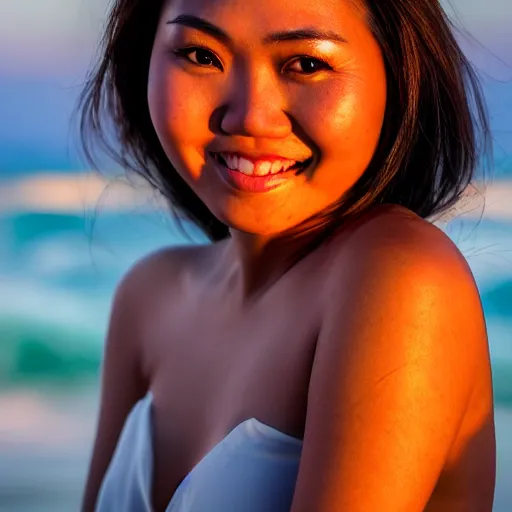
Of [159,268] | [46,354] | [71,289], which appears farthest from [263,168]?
[71,289]

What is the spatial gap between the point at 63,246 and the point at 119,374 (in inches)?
210

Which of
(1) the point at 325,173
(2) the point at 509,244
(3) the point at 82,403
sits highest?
(1) the point at 325,173

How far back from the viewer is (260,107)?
132 centimetres

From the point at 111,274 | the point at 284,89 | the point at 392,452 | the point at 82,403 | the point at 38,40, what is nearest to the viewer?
the point at 392,452

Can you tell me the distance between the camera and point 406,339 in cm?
121

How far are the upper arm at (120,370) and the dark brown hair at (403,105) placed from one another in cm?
25

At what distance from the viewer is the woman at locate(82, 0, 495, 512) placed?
1.22m

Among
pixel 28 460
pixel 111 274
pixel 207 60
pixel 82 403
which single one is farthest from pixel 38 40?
pixel 207 60

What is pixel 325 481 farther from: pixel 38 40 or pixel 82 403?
pixel 38 40

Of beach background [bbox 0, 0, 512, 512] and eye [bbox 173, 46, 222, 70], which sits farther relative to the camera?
beach background [bbox 0, 0, 512, 512]

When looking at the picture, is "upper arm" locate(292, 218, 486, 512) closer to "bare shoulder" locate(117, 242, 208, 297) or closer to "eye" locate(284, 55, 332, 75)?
"eye" locate(284, 55, 332, 75)

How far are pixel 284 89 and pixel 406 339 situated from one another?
0.34 meters

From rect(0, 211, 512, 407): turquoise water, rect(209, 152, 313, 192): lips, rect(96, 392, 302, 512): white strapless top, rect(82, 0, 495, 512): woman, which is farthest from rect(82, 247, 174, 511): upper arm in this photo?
rect(0, 211, 512, 407): turquoise water

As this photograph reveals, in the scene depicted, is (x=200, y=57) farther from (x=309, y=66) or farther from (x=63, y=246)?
(x=63, y=246)
